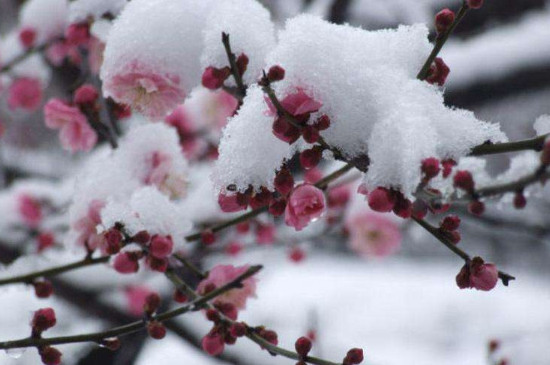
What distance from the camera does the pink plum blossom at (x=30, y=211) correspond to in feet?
7.68

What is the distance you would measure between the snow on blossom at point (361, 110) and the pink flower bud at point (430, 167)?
0.03 meters

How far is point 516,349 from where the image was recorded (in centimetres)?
200

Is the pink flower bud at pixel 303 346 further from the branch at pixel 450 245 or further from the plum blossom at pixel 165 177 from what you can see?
the plum blossom at pixel 165 177

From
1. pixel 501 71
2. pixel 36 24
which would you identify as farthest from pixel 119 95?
pixel 501 71

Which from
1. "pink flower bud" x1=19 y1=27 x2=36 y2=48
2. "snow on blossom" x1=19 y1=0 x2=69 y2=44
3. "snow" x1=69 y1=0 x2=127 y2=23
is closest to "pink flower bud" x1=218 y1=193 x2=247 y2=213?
"snow" x1=69 y1=0 x2=127 y2=23

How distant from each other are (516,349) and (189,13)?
62.5 inches

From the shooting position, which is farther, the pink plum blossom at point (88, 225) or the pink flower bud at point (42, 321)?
the pink plum blossom at point (88, 225)

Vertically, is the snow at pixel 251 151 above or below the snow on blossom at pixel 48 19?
below

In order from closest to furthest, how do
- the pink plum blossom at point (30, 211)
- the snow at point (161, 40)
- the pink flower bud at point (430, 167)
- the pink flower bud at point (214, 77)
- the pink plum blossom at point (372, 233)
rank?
1. the pink flower bud at point (430, 167)
2. the pink flower bud at point (214, 77)
3. the snow at point (161, 40)
4. the pink plum blossom at point (372, 233)
5. the pink plum blossom at point (30, 211)

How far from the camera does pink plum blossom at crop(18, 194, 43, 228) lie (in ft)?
7.68


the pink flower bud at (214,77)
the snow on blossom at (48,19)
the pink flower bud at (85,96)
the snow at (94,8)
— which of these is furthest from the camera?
the snow on blossom at (48,19)

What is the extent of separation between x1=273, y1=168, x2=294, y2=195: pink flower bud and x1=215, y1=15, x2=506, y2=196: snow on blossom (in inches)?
0.6

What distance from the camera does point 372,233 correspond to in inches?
88.4

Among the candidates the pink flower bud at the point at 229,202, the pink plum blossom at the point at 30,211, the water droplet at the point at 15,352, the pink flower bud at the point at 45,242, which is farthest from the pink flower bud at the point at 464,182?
the pink plum blossom at the point at 30,211
